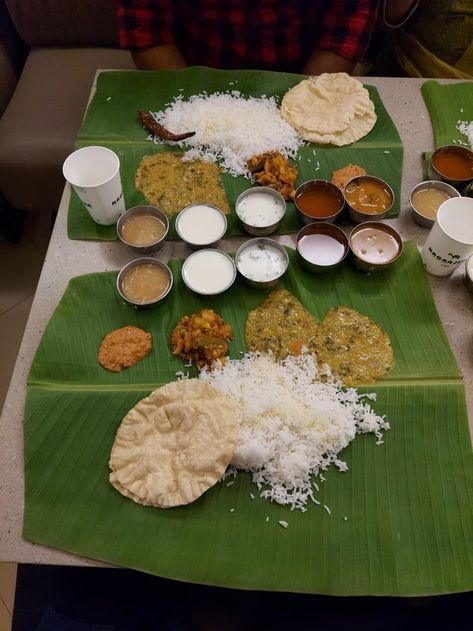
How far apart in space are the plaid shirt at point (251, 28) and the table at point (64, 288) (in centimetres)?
41

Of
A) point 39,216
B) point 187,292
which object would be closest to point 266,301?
point 187,292

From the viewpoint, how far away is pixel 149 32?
279cm

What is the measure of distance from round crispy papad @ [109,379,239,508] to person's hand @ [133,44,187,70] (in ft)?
6.59

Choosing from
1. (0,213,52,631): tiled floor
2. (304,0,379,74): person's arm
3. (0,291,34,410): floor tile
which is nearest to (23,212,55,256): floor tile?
(0,213,52,631): tiled floor

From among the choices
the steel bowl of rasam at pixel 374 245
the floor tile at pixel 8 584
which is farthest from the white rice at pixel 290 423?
the floor tile at pixel 8 584

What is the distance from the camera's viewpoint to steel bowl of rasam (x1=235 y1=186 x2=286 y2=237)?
227 cm

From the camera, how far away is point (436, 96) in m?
2.70

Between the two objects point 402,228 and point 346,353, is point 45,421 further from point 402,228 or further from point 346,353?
point 402,228

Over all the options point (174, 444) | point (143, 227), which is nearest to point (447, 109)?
point (143, 227)

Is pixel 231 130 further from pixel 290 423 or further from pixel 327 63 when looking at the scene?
pixel 290 423

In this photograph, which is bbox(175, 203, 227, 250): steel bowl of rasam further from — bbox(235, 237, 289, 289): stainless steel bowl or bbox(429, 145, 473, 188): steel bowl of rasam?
bbox(429, 145, 473, 188): steel bowl of rasam

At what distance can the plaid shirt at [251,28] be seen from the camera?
105 inches

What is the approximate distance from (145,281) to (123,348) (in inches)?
12.7

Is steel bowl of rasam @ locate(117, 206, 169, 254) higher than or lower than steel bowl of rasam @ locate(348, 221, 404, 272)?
higher
